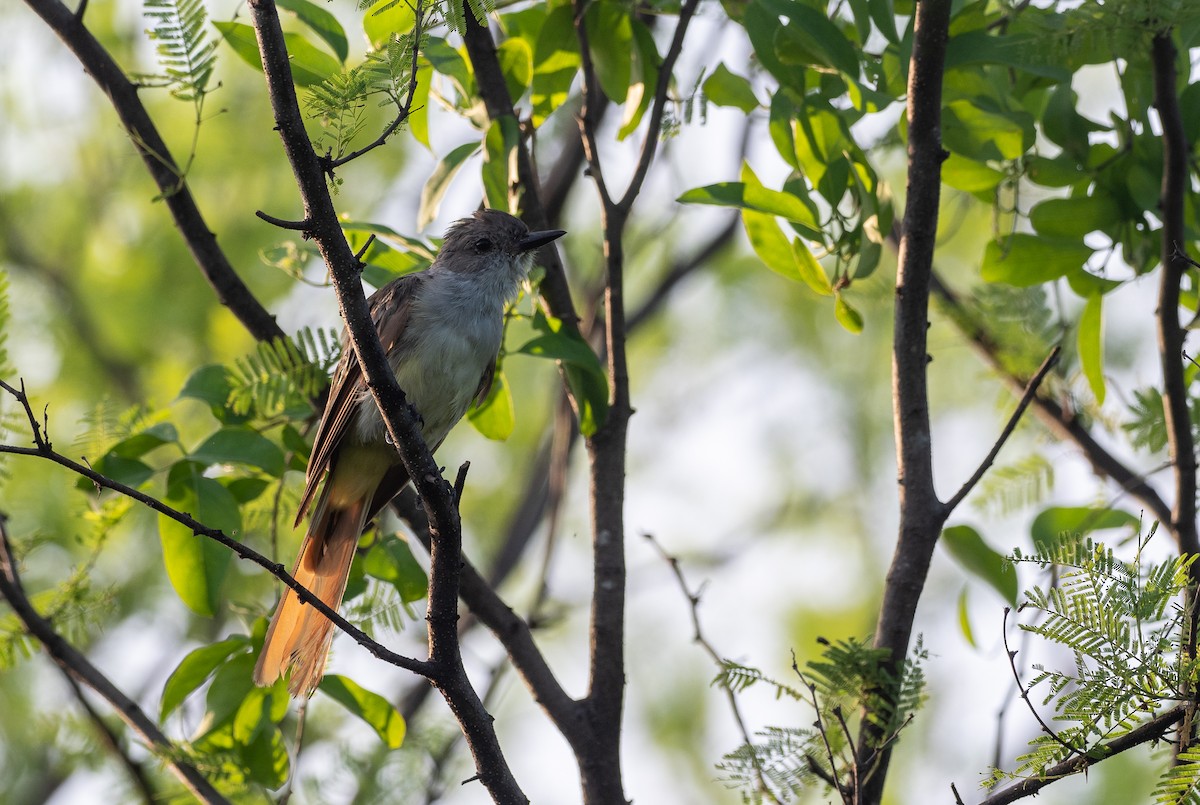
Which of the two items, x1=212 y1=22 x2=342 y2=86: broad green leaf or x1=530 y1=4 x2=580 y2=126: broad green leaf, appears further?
x1=530 y1=4 x2=580 y2=126: broad green leaf

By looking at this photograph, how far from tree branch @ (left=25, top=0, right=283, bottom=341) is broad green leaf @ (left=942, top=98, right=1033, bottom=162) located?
2.40 metres

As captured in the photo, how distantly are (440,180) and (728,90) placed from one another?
1.08 metres

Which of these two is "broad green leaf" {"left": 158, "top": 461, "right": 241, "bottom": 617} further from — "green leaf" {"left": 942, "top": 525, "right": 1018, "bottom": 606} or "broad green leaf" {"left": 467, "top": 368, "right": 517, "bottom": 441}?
"green leaf" {"left": 942, "top": 525, "right": 1018, "bottom": 606}

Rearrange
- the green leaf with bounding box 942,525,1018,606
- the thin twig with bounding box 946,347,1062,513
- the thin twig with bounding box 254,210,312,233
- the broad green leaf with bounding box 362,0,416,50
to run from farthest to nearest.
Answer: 1. the green leaf with bounding box 942,525,1018,606
2. the broad green leaf with bounding box 362,0,416,50
3. the thin twig with bounding box 946,347,1062,513
4. the thin twig with bounding box 254,210,312,233

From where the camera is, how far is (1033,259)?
13.5ft

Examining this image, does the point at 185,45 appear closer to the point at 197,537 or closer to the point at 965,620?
the point at 197,537

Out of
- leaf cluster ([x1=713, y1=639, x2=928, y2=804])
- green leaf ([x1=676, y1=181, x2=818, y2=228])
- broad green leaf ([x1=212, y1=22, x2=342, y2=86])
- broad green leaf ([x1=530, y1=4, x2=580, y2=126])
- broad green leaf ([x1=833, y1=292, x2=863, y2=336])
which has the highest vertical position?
broad green leaf ([x1=530, y1=4, x2=580, y2=126])

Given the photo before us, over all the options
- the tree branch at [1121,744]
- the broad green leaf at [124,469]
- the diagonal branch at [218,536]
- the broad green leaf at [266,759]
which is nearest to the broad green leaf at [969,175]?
the tree branch at [1121,744]

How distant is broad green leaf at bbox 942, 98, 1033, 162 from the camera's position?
379 cm

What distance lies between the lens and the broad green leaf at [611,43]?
4242 mm

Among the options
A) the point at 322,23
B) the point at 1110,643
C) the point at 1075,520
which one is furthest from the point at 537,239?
the point at 1110,643

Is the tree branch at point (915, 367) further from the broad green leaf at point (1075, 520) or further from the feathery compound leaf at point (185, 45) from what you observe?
the feathery compound leaf at point (185, 45)

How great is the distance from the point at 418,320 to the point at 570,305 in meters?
0.62

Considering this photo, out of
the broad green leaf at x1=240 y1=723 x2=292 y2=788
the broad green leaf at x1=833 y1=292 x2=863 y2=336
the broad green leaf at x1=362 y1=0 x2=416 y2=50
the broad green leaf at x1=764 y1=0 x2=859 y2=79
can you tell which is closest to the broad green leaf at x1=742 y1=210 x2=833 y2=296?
the broad green leaf at x1=833 y1=292 x2=863 y2=336
